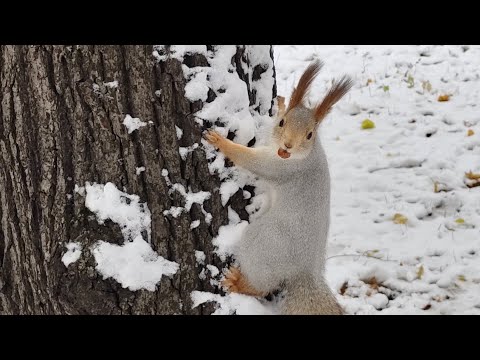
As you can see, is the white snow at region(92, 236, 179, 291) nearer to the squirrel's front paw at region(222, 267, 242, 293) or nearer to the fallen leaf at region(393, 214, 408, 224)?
the squirrel's front paw at region(222, 267, 242, 293)

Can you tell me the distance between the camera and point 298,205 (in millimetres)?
2053

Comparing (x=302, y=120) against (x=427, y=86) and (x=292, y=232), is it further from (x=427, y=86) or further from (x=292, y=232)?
(x=427, y=86)

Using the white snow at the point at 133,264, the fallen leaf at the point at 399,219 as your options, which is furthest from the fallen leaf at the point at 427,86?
the white snow at the point at 133,264

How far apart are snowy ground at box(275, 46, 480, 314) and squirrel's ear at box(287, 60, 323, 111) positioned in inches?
49.9

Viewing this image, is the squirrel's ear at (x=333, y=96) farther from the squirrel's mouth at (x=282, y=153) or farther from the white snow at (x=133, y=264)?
the white snow at (x=133, y=264)

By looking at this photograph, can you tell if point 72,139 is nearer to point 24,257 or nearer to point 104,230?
point 104,230

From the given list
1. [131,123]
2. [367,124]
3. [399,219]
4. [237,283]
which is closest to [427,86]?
[367,124]

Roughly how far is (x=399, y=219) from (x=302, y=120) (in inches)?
65.0

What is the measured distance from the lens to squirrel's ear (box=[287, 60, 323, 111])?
199 centimetres

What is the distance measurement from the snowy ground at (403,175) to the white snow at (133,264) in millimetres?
1341

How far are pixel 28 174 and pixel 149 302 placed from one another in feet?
1.92

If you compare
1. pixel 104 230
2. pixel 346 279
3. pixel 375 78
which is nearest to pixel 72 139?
pixel 104 230

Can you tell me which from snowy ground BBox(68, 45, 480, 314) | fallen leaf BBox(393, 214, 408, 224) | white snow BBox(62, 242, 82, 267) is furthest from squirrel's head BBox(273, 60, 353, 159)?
fallen leaf BBox(393, 214, 408, 224)

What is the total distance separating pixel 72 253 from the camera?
71.9 inches
